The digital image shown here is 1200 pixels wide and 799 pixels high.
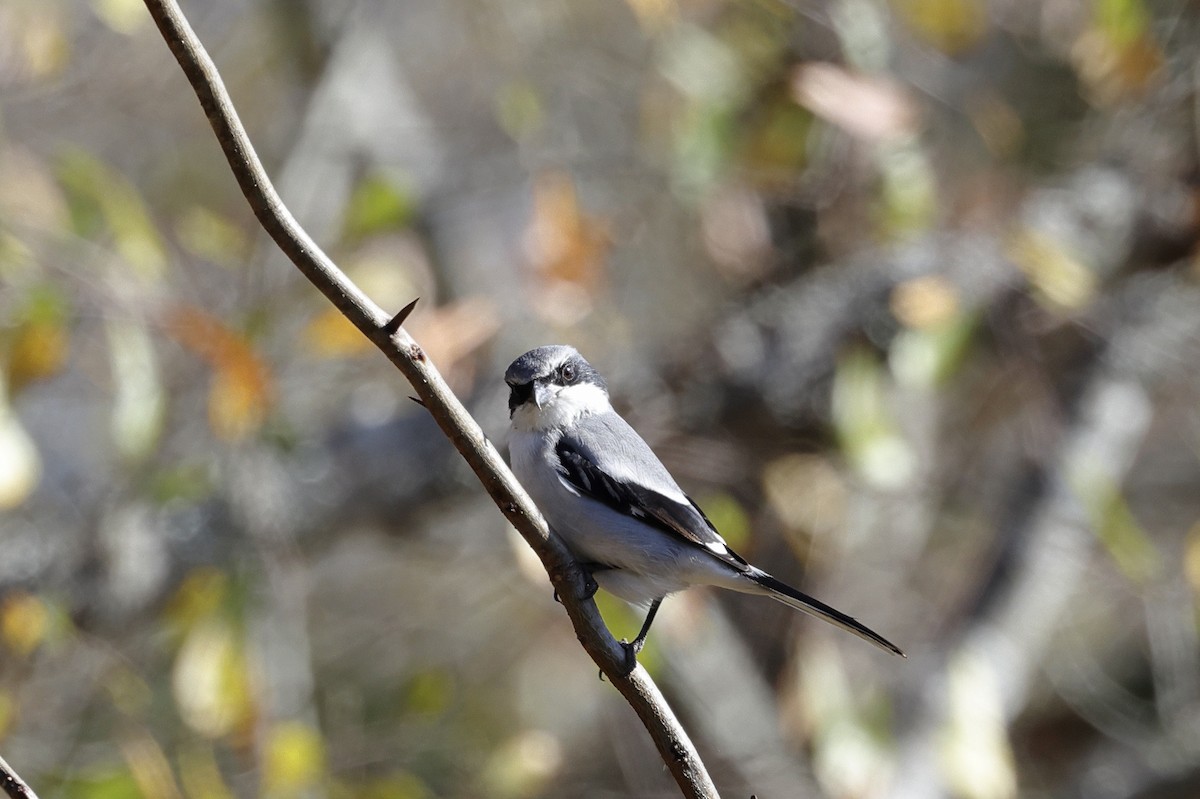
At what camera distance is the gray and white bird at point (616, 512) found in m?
2.38

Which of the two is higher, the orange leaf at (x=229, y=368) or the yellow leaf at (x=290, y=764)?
the orange leaf at (x=229, y=368)

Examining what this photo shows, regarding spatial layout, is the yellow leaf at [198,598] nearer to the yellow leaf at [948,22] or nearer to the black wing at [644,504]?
the black wing at [644,504]

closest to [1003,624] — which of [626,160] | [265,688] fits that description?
[626,160]

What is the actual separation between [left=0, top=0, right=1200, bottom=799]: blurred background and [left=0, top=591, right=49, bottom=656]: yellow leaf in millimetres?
15

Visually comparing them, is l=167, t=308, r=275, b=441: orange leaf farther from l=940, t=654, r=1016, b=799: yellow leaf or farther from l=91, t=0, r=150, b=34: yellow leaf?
l=940, t=654, r=1016, b=799: yellow leaf

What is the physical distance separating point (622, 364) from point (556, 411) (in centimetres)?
214

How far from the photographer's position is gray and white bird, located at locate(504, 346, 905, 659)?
2.38 m

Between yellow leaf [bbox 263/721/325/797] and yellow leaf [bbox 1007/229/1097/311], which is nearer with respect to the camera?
yellow leaf [bbox 263/721/325/797]

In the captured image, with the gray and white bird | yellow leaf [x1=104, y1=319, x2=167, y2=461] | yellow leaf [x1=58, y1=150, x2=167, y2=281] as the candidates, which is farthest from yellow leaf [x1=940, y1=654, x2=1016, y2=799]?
yellow leaf [x1=58, y1=150, x2=167, y2=281]

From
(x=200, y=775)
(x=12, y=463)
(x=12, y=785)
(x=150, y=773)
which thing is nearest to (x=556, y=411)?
(x=12, y=785)

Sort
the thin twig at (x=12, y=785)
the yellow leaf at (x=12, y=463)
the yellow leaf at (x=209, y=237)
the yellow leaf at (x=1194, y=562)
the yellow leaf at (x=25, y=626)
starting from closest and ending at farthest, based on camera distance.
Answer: the thin twig at (x=12, y=785) < the yellow leaf at (x=12, y=463) < the yellow leaf at (x=25, y=626) < the yellow leaf at (x=209, y=237) < the yellow leaf at (x=1194, y=562)

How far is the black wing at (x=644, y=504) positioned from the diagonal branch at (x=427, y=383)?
1.49ft

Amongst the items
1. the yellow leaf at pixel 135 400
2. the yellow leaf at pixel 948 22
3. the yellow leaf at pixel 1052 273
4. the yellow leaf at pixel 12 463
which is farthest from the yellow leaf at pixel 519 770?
the yellow leaf at pixel 948 22

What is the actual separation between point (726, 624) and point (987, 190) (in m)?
2.39
